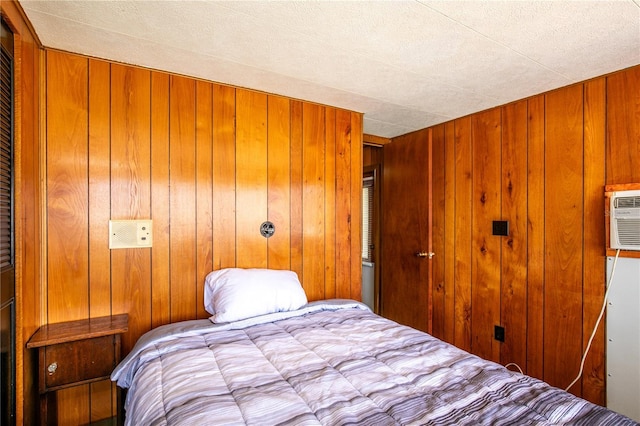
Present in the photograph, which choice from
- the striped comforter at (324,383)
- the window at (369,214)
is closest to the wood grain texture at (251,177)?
the striped comforter at (324,383)

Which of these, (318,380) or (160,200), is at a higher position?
(160,200)

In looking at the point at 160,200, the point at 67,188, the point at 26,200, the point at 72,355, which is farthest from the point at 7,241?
the point at 160,200

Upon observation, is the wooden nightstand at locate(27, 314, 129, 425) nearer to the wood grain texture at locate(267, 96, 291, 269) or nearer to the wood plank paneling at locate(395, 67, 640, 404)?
the wood grain texture at locate(267, 96, 291, 269)

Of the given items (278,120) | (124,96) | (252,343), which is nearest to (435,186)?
(278,120)

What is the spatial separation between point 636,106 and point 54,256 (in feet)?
11.2

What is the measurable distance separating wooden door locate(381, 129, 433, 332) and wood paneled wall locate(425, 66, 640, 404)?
10.1 inches

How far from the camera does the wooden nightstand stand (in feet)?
5.05

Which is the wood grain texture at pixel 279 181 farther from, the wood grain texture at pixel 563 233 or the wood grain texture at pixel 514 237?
the wood grain texture at pixel 563 233

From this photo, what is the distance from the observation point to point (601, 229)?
2.02 metres

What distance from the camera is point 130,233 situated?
1.94 metres

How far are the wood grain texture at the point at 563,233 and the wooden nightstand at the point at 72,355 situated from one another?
107 inches

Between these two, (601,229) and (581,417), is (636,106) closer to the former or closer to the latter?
(601,229)

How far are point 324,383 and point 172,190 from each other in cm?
151

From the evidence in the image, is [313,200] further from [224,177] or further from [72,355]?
[72,355]
